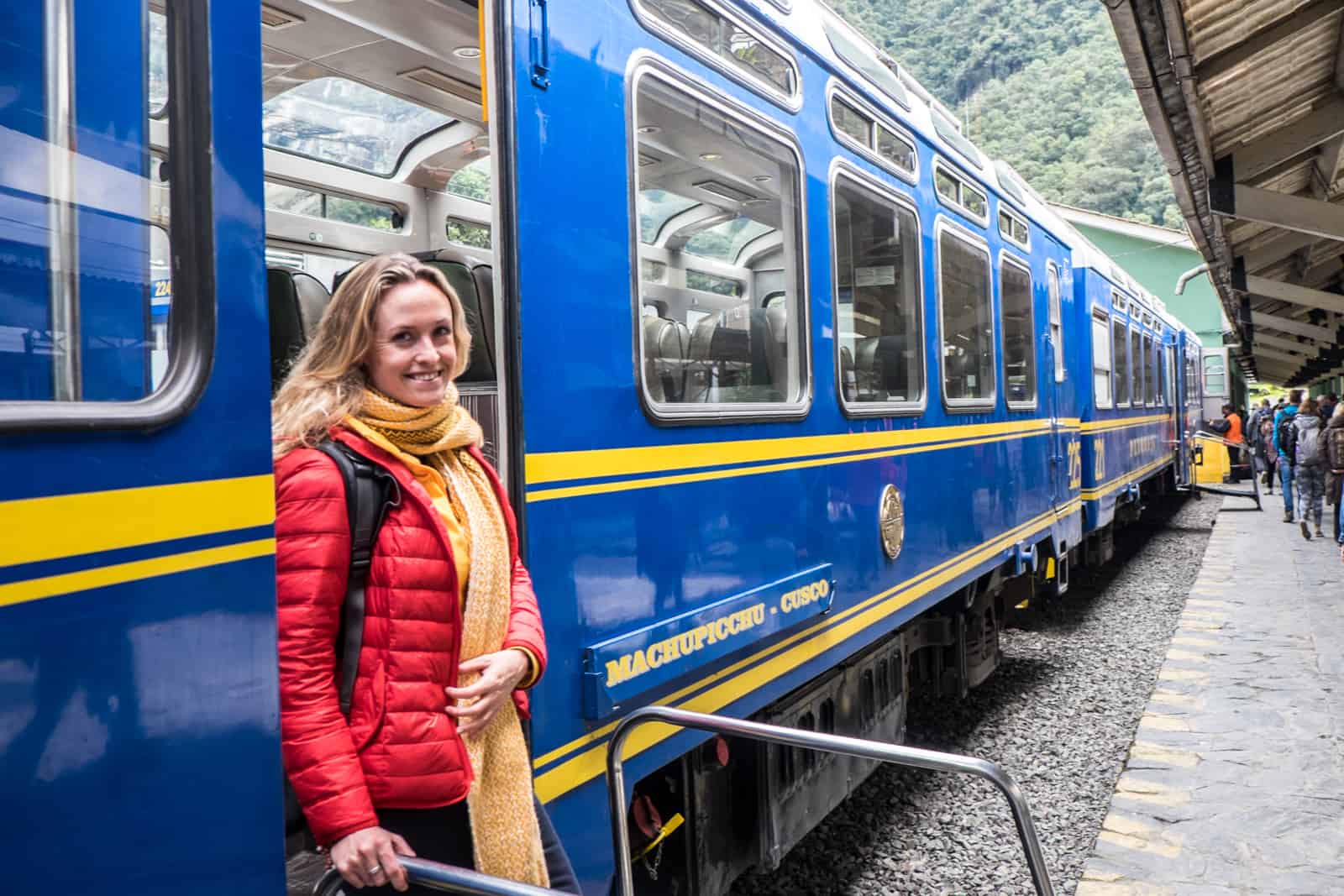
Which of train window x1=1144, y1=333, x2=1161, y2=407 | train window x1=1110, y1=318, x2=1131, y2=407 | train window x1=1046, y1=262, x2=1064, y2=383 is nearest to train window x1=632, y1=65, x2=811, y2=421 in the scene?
train window x1=1046, y1=262, x2=1064, y2=383

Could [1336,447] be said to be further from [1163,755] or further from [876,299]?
[876,299]

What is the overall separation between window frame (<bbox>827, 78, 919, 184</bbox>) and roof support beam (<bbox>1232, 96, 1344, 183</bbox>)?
13.3 ft

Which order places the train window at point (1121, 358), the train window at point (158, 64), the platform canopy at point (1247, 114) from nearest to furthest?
the train window at point (158, 64)
the platform canopy at point (1247, 114)
the train window at point (1121, 358)

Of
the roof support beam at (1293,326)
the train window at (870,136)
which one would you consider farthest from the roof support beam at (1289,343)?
the train window at (870,136)

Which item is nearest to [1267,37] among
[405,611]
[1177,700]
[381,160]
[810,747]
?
[1177,700]

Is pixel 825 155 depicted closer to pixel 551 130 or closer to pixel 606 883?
A: pixel 551 130

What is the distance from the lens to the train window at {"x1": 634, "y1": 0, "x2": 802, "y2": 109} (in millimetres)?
2730

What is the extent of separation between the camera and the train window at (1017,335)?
5.96 meters

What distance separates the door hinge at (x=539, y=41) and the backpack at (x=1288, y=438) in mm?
14002

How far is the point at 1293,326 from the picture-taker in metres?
16.0

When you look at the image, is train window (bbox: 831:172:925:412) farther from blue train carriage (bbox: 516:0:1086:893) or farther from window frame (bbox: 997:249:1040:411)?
window frame (bbox: 997:249:1040:411)

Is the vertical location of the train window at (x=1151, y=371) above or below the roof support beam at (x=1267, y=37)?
below

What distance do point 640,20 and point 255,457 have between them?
61.9 inches

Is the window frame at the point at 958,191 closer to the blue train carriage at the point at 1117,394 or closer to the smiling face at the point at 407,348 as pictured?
the blue train carriage at the point at 1117,394
